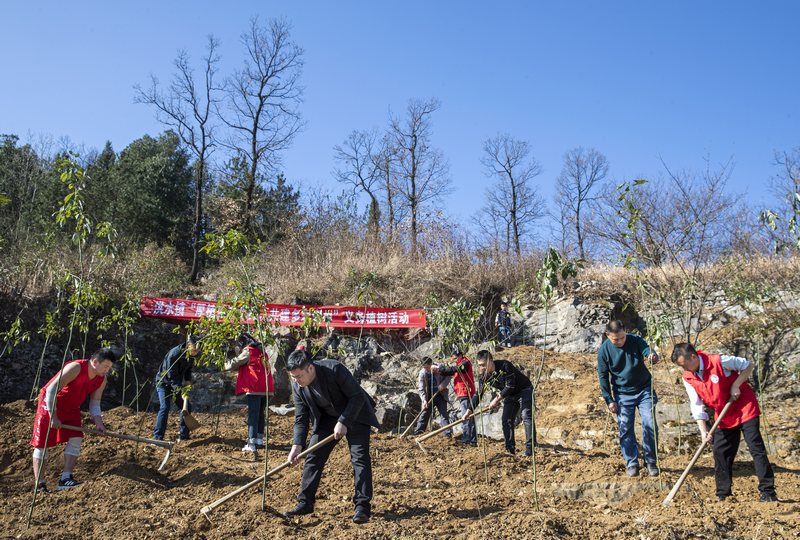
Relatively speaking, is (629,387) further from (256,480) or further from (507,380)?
(256,480)

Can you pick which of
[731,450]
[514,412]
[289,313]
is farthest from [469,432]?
[289,313]

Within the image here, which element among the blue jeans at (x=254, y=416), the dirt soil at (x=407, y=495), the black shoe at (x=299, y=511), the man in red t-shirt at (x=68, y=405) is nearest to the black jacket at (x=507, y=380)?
the dirt soil at (x=407, y=495)

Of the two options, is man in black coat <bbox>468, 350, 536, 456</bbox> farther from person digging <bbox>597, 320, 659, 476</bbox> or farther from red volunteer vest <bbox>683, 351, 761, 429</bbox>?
red volunteer vest <bbox>683, 351, 761, 429</bbox>

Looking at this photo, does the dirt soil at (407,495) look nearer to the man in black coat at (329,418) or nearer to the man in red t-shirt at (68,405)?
the man in black coat at (329,418)

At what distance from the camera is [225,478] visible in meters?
6.14

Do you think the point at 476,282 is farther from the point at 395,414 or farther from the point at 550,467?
the point at 550,467

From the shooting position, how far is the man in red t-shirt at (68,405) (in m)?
5.48

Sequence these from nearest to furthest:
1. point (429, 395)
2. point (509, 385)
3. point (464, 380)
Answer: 1. point (509, 385)
2. point (464, 380)
3. point (429, 395)

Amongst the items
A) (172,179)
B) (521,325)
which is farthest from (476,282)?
(172,179)

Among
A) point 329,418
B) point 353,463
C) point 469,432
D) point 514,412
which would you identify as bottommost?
point 469,432

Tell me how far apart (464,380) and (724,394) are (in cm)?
368

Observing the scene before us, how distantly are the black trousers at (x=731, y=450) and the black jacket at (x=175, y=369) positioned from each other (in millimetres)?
6139

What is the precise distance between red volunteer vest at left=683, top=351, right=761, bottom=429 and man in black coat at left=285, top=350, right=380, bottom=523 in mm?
2852

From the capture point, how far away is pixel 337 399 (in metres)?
4.80
